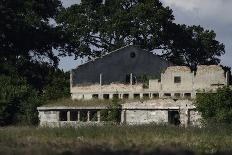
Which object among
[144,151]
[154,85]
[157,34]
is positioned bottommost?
[144,151]

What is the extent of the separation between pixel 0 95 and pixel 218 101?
22.2 meters

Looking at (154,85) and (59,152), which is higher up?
(154,85)

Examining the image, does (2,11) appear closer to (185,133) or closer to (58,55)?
(58,55)

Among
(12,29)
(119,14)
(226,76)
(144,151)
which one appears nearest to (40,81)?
(12,29)

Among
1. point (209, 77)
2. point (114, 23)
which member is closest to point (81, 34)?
point (114, 23)

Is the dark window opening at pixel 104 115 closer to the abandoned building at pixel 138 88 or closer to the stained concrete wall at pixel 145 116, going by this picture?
the abandoned building at pixel 138 88

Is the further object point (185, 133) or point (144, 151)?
point (185, 133)

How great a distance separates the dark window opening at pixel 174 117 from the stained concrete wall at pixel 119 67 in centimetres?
1321

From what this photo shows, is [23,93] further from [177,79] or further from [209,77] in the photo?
[209,77]

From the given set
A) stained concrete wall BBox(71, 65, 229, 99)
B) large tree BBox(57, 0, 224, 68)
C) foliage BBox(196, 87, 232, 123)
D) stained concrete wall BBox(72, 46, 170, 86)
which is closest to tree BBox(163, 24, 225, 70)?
large tree BBox(57, 0, 224, 68)

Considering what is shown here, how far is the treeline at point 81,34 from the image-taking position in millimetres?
75375

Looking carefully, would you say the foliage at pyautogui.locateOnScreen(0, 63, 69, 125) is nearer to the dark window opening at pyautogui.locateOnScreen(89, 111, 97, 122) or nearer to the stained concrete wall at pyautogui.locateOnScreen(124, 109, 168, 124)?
the dark window opening at pyautogui.locateOnScreen(89, 111, 97, 122)

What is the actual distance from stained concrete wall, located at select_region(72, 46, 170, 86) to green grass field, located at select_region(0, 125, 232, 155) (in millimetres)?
26399

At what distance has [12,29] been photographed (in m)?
75.0
